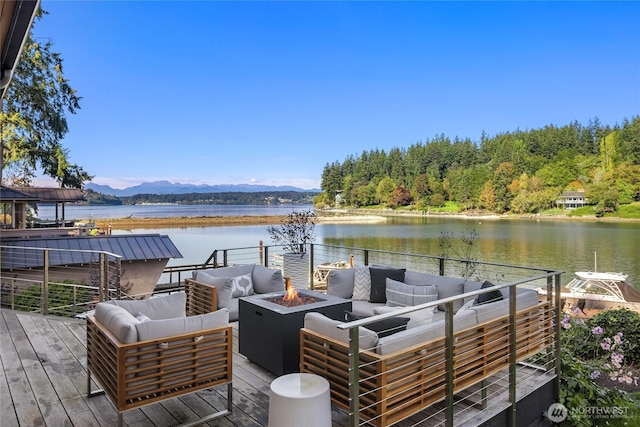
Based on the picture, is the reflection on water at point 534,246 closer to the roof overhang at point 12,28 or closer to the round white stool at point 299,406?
the roof overhang at point 12,28

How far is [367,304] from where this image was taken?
4.69m

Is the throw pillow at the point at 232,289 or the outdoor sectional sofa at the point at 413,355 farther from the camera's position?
the throw pillow at the point at 232,289

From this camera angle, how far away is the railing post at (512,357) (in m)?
2.89

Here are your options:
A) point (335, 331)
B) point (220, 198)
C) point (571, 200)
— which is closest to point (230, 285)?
point (335, 331)

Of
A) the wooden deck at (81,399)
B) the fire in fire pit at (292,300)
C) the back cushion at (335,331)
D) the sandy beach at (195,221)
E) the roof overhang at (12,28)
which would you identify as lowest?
the sandy beach at (195,221)

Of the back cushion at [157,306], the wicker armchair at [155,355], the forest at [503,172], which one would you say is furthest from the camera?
the forest at [503,172]

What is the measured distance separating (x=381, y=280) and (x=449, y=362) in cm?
237

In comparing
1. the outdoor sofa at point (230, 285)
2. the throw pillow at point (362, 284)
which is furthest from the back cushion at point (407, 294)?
the outdoor sofa at point (230, 285)

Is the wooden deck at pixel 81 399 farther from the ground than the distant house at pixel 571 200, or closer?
closer

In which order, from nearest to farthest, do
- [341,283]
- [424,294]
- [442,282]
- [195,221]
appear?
[424,294] < [442,282] < [341,283] < [195,221]

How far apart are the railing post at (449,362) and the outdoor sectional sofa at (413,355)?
24 mm

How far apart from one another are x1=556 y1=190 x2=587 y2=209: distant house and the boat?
113 feet

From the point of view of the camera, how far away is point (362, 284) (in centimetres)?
497

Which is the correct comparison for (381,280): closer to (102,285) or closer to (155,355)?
(155,355)
